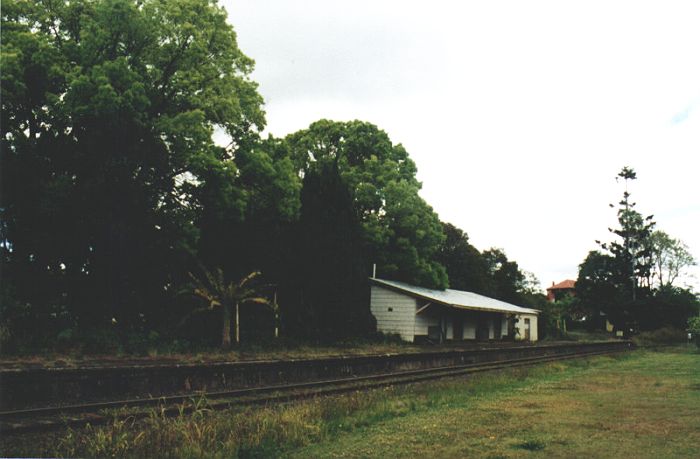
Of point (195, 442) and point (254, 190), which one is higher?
point (254, 190)

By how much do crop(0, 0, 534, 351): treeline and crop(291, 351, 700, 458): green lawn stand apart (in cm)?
1321

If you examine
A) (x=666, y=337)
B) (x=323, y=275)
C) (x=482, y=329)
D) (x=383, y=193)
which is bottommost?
Answer: (x=666, y=337)

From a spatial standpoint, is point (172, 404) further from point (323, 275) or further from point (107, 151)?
point (323, 275)

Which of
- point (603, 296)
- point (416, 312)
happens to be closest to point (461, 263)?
point (603, 296)

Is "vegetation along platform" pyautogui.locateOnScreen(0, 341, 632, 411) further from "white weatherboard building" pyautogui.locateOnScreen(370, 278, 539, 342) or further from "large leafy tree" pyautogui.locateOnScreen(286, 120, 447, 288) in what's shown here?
"large leafy tree" pyautogui.locateOnScreen(286, 120, 447, 288)

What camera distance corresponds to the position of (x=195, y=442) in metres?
6.95

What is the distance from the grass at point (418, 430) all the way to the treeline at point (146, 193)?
12126 mm

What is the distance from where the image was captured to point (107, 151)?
2123 cm

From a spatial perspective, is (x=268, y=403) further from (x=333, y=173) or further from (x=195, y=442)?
(x=333, y=173)

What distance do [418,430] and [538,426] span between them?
1760 mm

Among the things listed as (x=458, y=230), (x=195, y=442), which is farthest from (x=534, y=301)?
(x=195, y=442)

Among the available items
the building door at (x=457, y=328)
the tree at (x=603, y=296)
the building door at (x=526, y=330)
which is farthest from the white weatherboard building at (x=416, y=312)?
the tree at (x=603, y=296)

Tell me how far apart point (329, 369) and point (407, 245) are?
928 inches

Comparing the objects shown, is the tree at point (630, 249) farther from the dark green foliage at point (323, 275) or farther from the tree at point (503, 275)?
the dark green foliage at point (323, 275)
